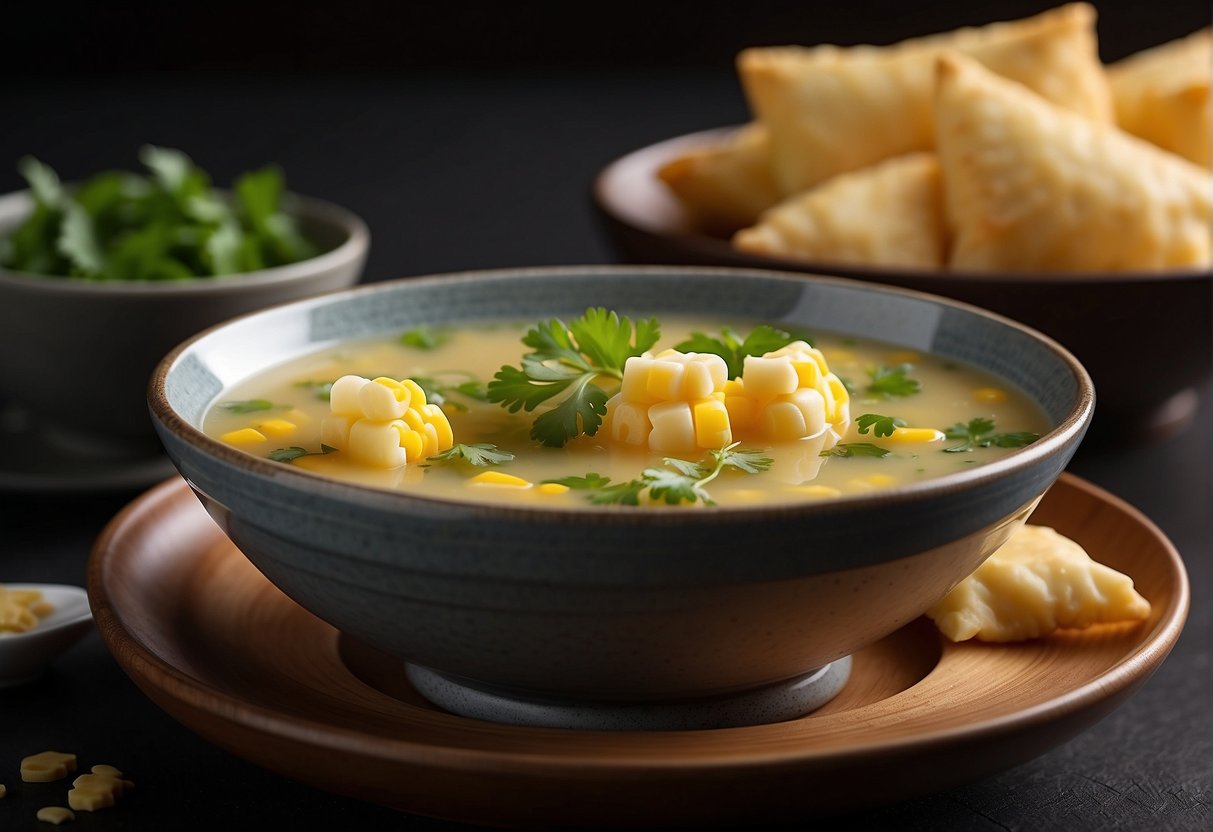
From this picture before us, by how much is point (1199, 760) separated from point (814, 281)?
Result: 2.60 ft

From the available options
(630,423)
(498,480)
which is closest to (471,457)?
(498,480)

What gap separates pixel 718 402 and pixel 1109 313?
1288mm

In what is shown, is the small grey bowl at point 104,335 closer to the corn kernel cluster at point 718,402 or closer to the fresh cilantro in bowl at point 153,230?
the fresh cilantro in bowl at point 153,230

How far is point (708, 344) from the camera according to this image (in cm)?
200

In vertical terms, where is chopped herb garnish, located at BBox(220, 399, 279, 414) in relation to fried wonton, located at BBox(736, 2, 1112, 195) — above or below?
above

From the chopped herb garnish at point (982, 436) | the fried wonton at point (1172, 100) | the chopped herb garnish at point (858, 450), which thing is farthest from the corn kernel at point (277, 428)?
the fried wonton at point (1172, 100)

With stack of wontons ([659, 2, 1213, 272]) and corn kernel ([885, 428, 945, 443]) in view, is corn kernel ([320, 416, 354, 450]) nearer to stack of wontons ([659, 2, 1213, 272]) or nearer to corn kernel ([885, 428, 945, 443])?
corn kernel ([885, 428, 945, 443])

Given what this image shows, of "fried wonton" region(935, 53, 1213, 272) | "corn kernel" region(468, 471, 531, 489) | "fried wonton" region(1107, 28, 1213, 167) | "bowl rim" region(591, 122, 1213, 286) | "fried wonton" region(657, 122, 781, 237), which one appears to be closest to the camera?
"corn kernel" region(468, 471, 531, 489)

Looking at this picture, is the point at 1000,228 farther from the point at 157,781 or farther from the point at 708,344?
the point at 157,781

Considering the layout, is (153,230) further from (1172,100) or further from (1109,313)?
(1172,100)

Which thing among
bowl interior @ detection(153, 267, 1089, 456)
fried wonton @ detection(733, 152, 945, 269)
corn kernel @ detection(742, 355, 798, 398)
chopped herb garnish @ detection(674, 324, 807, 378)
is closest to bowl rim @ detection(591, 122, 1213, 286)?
fried wonton @ detection(733, 152, 945, 269)

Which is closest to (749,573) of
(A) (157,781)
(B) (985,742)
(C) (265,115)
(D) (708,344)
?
(B) (985,742)

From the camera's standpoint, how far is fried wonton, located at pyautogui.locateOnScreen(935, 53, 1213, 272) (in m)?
2.93

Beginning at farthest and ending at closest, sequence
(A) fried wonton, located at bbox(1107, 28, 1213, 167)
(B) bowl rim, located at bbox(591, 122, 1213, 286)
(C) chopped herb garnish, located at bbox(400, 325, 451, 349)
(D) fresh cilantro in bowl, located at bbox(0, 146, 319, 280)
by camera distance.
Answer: (A) fried wonton, located at bbox(1107, 28, 1213, 167) → (D) fresh cilantro in bowl, located at bbox(0, 146, 319, 280) → (B) bowl rim, located at bbox(591, 122, 1213, 286) → (C) chopped herb garnish, located at bbox(400, 325, 451, 349)
